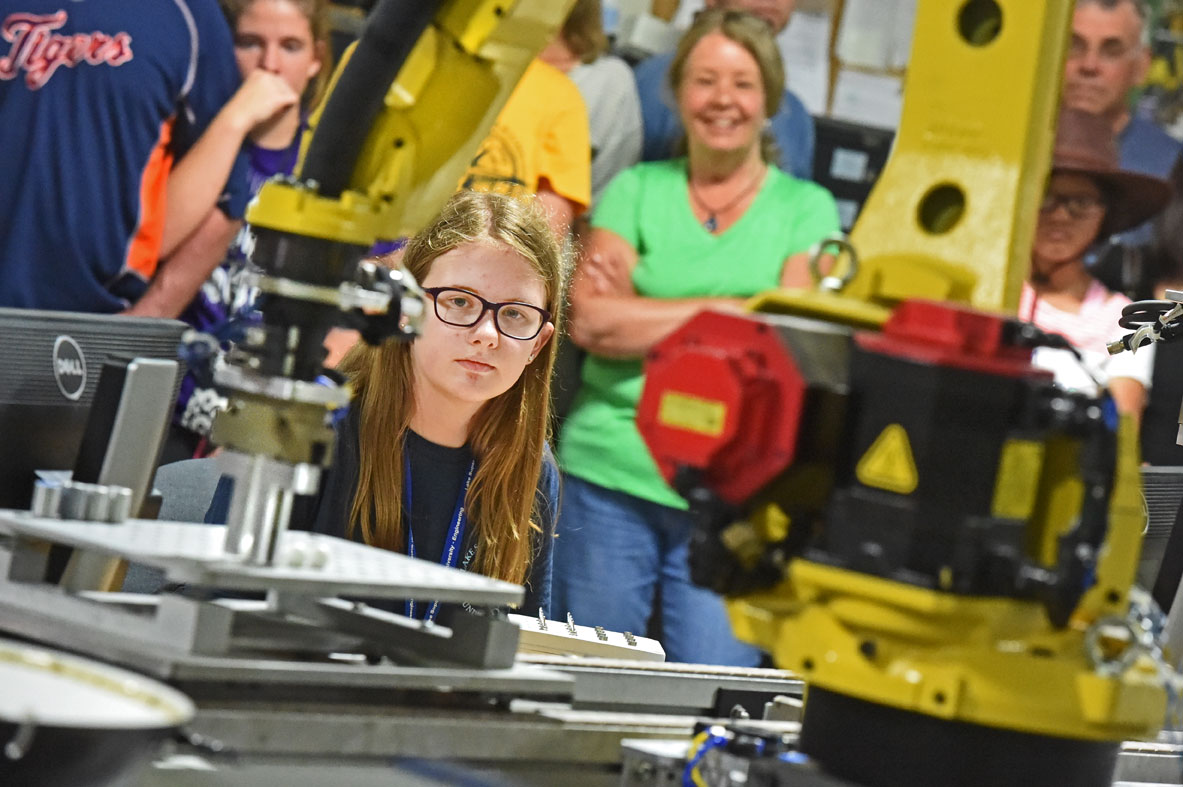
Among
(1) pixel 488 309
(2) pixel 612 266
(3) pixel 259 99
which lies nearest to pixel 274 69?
(3) pixel 259 99

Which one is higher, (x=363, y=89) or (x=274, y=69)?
(x=274, y=69)

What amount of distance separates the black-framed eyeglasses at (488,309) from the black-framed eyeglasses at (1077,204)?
299cm

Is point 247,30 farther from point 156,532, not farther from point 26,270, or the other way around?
point 156,532

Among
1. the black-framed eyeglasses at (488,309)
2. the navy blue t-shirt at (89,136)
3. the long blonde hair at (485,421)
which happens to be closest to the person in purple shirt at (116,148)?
the navy blue t-shirt at (89,136)

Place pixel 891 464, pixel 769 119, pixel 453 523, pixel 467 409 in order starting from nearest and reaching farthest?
A: pixel 891 464, pixel 453 523, pixel 467 409, pixel 769 119

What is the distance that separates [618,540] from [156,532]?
8.37 feet

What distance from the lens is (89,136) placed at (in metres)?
3.85

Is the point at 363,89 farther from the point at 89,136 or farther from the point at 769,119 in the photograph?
the point at 769,119

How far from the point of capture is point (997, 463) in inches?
49.2

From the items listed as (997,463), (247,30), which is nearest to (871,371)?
(997,463)

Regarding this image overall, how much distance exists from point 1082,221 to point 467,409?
10.3ft

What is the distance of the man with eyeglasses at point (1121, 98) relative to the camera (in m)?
5.31

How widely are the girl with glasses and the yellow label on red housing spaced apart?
53.7 inches

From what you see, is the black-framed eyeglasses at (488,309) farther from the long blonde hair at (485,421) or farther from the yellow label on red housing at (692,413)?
the yellow label on red housing at (692,413)
